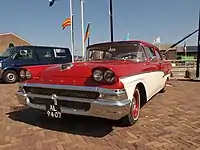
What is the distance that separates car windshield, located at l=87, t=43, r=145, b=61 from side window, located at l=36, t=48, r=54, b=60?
21.4ft

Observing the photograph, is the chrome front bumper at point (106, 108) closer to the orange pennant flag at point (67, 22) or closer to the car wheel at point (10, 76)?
the car wheel at point (10, 76)

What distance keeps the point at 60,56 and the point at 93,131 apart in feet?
28.0

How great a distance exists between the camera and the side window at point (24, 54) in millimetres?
10602

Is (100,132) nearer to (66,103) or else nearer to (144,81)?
(66,103)

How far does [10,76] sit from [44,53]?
1.89 meters

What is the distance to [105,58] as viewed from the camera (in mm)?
4762

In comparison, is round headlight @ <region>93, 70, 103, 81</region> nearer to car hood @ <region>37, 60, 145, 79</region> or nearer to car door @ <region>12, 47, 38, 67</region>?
car hood @ <region>37, 60, 145, 79</region>

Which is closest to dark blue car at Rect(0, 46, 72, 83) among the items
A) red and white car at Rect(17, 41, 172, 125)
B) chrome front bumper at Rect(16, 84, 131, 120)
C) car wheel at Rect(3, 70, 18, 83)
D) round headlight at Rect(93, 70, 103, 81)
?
car wheel at Rect(3, 70, 18, 83)

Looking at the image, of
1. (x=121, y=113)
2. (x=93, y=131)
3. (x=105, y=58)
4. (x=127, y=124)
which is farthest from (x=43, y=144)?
(x=105, y=58)

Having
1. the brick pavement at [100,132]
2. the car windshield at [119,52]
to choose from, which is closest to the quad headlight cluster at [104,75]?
the brick pavement at [100,132]

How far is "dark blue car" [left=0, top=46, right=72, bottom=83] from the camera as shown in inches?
Result: 409

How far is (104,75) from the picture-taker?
3207mm

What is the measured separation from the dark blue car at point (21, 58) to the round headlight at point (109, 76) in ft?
25.9

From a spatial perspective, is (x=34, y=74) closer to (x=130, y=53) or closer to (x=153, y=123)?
(x=130, y=53)
